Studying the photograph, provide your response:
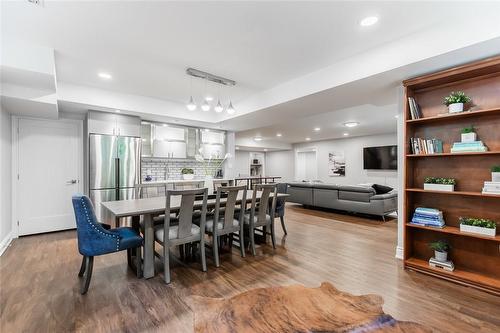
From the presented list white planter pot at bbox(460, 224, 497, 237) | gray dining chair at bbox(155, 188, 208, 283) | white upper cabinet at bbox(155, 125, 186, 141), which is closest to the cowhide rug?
gray dining chair at bbox(155, 188, 208, 283)

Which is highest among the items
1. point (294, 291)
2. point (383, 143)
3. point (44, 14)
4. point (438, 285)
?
point (44, 14)

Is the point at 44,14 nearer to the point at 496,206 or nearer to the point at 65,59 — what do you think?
the point at 65,59

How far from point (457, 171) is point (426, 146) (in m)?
0.43

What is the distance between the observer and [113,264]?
3.11 metres

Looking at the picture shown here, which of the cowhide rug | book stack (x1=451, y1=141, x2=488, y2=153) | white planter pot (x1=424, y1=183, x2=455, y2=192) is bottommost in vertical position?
the cowhide rug

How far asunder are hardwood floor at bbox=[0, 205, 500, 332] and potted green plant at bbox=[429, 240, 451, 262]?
10.7 inches

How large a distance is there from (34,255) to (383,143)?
407 inches

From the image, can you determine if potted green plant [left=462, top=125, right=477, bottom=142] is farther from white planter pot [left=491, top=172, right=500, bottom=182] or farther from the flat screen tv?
the flat screen tv

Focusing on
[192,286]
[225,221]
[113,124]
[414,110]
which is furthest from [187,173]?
[414,110]

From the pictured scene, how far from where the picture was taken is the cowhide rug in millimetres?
1196

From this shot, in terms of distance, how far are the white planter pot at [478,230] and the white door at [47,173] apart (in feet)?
20.4

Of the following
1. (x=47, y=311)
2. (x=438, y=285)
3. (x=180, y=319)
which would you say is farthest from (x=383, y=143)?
(x=47, y=311)

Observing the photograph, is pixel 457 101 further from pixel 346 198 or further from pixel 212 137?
pixel 212 137

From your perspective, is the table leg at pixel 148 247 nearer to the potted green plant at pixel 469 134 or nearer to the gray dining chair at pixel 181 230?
the gray dining chair at pixel 181 230
